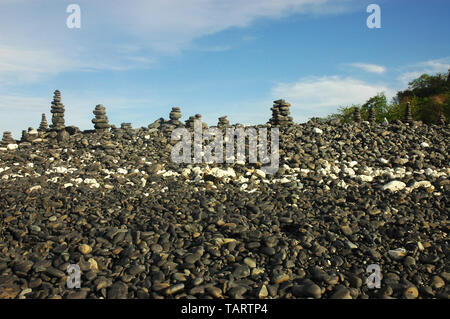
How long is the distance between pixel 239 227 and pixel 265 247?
3.29ft

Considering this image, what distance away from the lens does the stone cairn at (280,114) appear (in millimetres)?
17781

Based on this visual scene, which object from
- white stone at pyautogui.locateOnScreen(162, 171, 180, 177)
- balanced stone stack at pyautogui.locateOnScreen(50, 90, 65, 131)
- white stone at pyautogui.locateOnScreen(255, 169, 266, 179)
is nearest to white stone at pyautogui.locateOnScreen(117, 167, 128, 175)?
white stone at pyautogui.locateOnScreen(162, 171, 180, 177)

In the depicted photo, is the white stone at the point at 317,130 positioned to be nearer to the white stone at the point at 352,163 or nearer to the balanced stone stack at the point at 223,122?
the white stone at the point at 352,163

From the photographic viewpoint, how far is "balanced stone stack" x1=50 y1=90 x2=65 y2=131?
1728cm

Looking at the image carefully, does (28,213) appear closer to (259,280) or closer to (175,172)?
(175,172)

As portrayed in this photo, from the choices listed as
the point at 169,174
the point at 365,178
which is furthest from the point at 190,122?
the point at 365,178

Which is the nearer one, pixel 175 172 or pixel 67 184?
pixel 67 184

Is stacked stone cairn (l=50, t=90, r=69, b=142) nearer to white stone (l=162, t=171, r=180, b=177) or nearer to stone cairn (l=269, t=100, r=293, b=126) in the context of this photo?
white stone (l=162, t=171, r=180, b=177)

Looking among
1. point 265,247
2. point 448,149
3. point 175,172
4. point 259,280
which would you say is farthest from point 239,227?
point 448,149

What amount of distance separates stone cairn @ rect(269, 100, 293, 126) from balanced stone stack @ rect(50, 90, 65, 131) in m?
10.1

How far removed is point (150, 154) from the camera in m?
14.2

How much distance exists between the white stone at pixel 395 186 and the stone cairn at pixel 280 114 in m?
7.13

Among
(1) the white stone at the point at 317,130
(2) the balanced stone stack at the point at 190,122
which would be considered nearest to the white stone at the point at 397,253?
(1) the white stone at the point at 317,130
